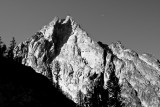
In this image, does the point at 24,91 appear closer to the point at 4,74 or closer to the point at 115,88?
the point at 4,74

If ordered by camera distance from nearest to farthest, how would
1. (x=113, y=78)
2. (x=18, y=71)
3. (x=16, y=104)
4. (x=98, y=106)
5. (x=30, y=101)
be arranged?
(x=16, y=104) → (x=30, y=101) → (x=18, y=71) → (x=113, y=78) → (x=98, y=106)

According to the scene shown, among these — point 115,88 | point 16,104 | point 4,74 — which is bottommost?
point 16,104

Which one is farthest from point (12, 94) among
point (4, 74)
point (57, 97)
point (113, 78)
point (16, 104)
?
point (113, 78)

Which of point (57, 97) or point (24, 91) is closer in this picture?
point (24, 91)

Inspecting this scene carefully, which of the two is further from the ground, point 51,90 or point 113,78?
point 113,78

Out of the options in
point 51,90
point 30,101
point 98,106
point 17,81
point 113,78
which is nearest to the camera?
point 30,101

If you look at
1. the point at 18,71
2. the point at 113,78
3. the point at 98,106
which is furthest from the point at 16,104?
the point at 98,106
